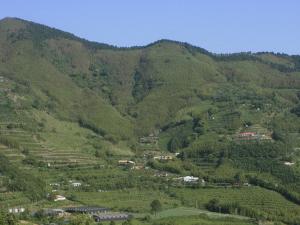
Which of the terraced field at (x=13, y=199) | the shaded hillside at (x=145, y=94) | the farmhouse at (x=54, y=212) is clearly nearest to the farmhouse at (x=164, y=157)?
the shaded hillside at (x=145, y=94)

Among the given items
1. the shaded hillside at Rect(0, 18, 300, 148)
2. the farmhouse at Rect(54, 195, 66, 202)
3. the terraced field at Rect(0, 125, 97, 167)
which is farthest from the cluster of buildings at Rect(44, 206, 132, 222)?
the shaded hillside at Rect(0, 18, 300, 148)

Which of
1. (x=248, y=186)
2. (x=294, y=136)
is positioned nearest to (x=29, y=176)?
(x=248, y=186)

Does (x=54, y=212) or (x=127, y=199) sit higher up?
(x=127, y=199)

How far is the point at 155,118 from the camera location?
168250 mm

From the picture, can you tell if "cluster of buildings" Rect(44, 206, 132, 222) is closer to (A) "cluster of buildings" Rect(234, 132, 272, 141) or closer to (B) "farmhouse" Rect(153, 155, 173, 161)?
(B) "farmhouse" Rect(153, 155, 173, 161)

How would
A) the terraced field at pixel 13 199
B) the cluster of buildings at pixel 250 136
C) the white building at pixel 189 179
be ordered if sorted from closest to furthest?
1. the terraced field at pixel 13 199
2. the white building at pixel 189 179
3. the cluster of buildings at pixel 250 136

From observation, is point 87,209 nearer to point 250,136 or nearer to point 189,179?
point 189,179

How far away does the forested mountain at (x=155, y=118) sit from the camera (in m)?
120

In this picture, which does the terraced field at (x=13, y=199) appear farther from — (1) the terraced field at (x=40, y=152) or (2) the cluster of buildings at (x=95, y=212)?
(1) the terraced field at (x=40, y=152)

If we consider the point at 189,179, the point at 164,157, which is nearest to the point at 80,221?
the point at 189,179

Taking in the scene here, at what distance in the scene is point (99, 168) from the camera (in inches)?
4707

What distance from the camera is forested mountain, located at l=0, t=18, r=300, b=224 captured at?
11969 centimetres

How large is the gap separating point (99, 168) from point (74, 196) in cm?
1841

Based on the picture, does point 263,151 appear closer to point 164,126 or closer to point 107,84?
point 164,126
